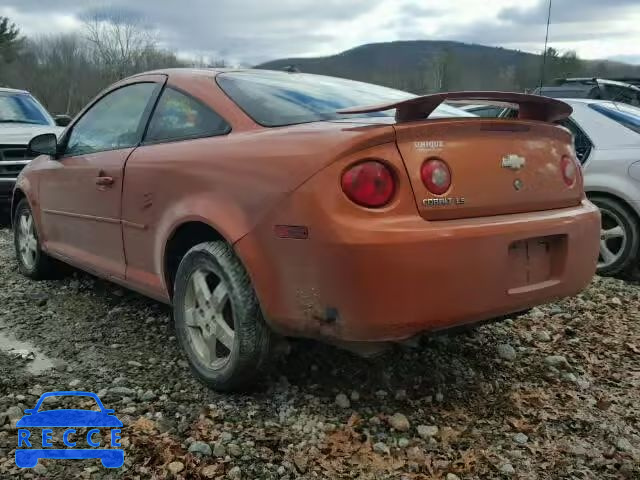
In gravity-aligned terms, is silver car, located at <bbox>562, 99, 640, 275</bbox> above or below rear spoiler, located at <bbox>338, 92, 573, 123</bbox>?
below

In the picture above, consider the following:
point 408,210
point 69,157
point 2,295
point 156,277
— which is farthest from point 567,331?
point 2,295

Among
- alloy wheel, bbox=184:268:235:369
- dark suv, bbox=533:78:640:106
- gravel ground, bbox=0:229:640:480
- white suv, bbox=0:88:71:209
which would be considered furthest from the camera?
dark suv, bbox=533:78:640:106

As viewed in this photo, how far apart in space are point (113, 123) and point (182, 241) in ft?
3.82

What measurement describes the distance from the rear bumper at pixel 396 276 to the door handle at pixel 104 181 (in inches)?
49.9

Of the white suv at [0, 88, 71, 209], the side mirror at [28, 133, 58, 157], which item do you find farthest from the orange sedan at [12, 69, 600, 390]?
the white suv at [0, 88, 71, 209]

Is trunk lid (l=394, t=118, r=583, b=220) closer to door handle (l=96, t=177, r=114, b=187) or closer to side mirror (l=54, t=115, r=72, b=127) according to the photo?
door handle (l=96, t=177, r=114, b=187)

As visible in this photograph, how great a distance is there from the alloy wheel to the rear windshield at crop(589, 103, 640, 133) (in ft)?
12.7

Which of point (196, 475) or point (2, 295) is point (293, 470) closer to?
point (196, 475)

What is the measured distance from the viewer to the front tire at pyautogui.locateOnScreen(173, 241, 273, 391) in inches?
103

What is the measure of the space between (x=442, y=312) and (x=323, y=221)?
1.81 ft

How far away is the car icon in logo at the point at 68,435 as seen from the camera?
234 centimetres

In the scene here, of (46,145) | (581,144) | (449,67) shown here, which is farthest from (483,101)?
(449,67)

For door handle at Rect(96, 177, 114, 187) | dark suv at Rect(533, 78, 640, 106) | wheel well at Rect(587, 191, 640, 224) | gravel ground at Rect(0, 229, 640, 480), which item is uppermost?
dark suv at Rect(533, 78, 640, 106)

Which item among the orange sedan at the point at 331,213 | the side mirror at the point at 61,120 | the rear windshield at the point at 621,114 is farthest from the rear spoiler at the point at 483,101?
the side mirror at the point at 61,120
